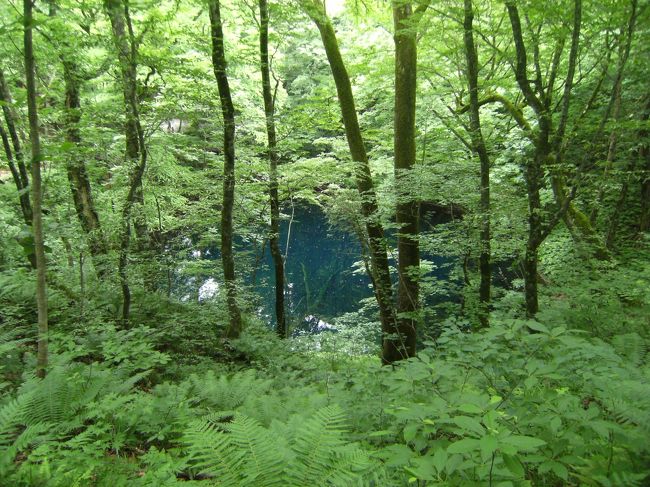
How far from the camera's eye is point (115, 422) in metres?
2.76

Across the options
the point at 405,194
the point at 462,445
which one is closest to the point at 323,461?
the point at 462,445

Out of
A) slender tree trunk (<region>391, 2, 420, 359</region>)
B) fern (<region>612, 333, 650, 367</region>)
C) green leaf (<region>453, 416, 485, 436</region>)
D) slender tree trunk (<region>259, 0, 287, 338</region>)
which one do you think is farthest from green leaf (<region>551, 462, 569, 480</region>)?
slender tree trunk (<region>259, 0, 287, 338</region>)

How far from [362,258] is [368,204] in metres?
1.20

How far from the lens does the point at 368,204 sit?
264 inches

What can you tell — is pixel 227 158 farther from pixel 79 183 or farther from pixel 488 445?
pixel 488 445

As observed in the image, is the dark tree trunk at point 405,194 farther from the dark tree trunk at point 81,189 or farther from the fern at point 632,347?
the dark tree trunk at point 81,189

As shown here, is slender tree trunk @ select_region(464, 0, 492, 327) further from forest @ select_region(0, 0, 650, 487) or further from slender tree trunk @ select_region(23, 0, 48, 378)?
slender tree trunk @ select_region(23, 0, 48, 378)

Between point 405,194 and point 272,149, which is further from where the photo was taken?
point 272,149

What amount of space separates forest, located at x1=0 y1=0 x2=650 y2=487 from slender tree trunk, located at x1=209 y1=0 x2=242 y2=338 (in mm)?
36

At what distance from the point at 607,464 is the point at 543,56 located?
7.49 meters

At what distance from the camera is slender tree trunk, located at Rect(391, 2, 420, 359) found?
5922mm

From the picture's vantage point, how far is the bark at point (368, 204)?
253 inches

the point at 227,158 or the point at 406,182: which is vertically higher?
the point at 227,158

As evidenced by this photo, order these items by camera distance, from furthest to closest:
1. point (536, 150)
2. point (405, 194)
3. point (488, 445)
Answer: point (405, 194), point (536, 150), point (488, 445)
